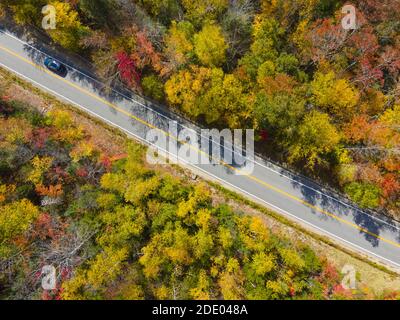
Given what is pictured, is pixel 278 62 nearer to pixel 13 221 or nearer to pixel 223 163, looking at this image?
pixel 223 163

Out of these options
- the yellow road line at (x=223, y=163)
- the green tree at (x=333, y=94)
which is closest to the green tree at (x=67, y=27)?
the yellow road line at (x=223, y=163)

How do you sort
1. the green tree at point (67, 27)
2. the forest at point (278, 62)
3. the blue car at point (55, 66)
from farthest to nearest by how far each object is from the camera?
the blue car at point (55, 66) → the green tree at point (67, 27) → the forest at point (278, 62)

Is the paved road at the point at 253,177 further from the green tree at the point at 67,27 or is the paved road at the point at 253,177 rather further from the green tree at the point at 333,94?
the green tree at the point at 333,94

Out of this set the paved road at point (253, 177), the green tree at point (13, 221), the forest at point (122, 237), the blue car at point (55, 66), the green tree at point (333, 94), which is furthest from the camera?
the blue car at point (55, 66)

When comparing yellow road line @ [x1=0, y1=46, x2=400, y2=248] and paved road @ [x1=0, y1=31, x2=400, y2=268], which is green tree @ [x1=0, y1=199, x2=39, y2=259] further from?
yellow road line @ [x1=0, y1=46, x2=400, y2=248]

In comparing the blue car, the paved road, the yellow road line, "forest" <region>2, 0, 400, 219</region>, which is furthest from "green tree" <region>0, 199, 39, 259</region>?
"forest" <region>2, 0, 400, 219</region>

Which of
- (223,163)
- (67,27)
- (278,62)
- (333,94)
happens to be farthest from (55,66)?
(333,94)
